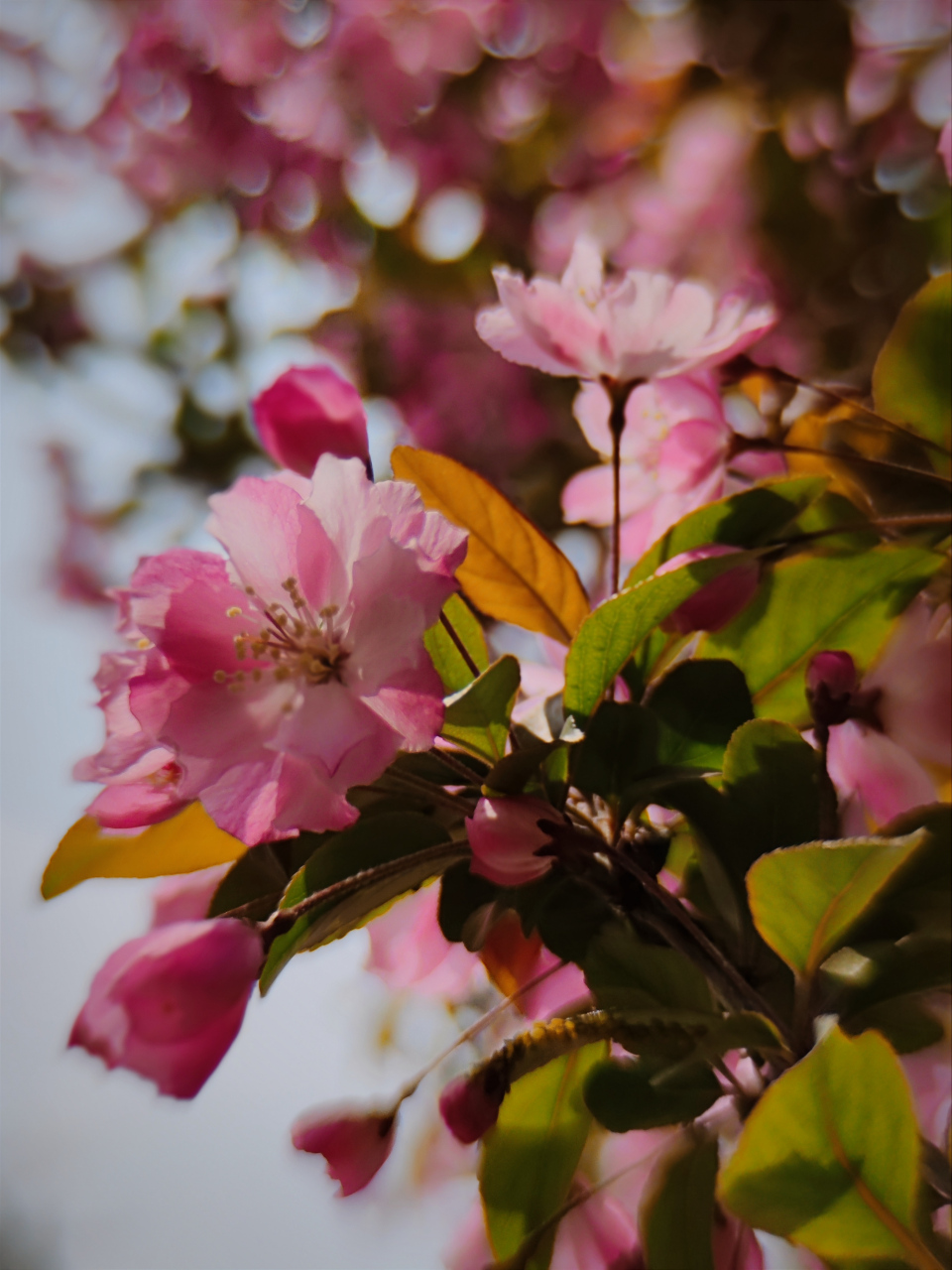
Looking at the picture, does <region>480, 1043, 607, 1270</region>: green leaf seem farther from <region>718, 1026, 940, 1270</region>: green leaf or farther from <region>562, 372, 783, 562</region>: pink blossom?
<region>562, 372, 783, 562</region>: pink blossom

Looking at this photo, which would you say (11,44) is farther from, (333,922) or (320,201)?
(333,922)

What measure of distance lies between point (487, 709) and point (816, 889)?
6.2 inches

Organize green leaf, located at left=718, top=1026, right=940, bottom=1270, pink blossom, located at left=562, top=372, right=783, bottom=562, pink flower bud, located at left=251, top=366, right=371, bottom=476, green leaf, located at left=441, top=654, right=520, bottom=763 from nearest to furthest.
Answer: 1. green leaf, located at left=718, top=1026, right=940, bottom=1270
2. green leaf, located at left=441, top=654, right=520, bottom=763
3. pink flower bud, located at left=251, top=366, right=371, bottom=476
4. pink blossom, located at left=562, top=372, right=783, bottom=562

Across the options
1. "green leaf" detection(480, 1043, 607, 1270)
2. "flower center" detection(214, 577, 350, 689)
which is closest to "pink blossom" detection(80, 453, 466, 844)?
"flower center" detection(214, 577, 350, 689)

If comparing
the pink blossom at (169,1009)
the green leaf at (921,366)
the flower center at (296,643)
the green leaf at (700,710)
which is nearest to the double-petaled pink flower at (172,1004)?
the pink blossom at (169,1009)

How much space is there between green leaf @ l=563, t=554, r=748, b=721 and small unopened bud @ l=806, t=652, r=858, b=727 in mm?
71

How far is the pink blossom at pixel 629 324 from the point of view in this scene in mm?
593

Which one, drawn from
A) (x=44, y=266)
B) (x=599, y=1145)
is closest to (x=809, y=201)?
(x=599, y=1145)

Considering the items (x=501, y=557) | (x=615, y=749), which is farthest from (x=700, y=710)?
(x=501, y=557)

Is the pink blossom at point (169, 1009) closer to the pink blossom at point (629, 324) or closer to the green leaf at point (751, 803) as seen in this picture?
the green leaf at point (751, 803)

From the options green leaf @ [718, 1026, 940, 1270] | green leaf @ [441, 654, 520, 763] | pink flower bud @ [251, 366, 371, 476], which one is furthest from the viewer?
pink flower bud @ [251, 366, 371, 476]

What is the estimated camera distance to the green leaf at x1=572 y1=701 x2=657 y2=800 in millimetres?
474

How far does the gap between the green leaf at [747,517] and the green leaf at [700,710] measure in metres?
0.06

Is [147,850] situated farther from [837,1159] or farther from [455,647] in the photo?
[837,1159]
